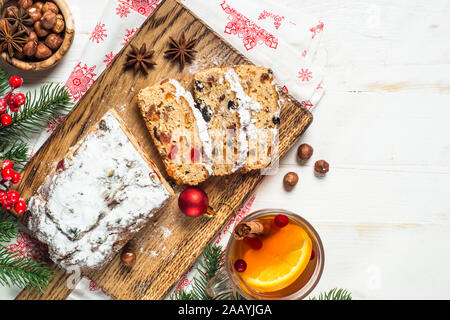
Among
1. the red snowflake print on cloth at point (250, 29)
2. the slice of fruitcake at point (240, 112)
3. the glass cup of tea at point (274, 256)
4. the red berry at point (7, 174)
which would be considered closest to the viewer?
the glass cup of tea at point (274, 256)

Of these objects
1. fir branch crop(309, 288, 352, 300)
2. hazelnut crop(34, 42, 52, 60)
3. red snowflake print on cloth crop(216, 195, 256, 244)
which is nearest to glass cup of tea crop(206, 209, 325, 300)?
fir branch crop(309, 288, 352, 300)

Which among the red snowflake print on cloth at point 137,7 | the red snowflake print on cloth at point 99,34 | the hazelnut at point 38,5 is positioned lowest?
the red snowflake print on cloth at point 99,34

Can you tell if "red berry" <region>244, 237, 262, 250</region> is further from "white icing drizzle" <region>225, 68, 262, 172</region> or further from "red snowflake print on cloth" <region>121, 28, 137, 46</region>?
"red snowflake print on cloth" <region>121, 28, 137, 46</region>

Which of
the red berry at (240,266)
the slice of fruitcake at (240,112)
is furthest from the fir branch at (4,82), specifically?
the red berry at (240,266)

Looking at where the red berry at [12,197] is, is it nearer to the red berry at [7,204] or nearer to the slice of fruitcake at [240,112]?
the red berry at [7,204]

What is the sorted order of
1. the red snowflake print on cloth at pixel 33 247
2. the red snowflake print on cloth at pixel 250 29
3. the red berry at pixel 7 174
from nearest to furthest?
the red berry at pixel 7 174 < the red snowflake print on cloth at pixel 33 247 < the red snowflake print on cloth at pixel 250 29

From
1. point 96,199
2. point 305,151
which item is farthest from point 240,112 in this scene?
point 96,199

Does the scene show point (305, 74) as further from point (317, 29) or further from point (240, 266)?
point (240, 266)

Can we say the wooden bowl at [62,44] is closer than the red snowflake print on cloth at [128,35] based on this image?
Yes

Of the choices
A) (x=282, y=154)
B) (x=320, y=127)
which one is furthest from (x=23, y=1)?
(x=320, y=127)
